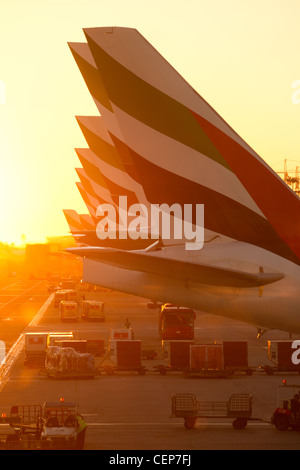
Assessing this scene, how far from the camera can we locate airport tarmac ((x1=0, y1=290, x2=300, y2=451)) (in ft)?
100

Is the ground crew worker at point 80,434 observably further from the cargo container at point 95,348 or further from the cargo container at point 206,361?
the cargo container at point 95,348

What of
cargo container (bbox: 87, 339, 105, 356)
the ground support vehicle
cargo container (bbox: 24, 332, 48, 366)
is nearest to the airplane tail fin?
A: the ground support vehicle

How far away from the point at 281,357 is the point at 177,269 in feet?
116

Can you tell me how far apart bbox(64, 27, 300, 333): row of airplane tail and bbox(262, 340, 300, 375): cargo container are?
104 ft

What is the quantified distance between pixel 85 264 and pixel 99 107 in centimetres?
966

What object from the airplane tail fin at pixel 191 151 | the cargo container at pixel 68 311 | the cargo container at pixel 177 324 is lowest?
the cargo container at pixel 177 324

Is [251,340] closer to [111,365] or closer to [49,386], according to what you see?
[111,365]

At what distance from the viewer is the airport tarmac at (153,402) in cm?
3048

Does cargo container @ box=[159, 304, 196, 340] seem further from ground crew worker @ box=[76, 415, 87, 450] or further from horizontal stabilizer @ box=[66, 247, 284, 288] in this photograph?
horizontal stabilizer @ box=[66, 247, 284, 288]

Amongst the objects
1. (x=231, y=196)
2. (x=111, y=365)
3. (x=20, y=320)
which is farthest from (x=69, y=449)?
(x=20, y=320)

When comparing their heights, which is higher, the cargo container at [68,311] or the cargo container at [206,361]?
the cargo container at [68,311]

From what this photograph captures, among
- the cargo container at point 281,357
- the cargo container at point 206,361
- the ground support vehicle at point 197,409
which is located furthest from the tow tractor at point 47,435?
the cargo container at point 281,357

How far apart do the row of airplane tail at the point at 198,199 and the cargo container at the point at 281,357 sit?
31.6 metres

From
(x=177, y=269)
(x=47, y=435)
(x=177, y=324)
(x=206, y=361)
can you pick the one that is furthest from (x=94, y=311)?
(x=177, y=269)
